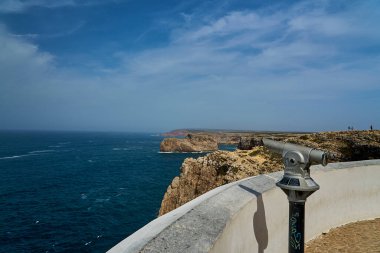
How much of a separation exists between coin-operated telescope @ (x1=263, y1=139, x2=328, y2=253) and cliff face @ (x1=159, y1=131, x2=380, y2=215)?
12713 mm

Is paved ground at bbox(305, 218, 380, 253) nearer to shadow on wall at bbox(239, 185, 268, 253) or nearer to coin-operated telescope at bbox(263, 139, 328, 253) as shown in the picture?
shadow on wall at bbox(239, 185, 268, 253)

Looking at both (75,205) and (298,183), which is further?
(75,205)

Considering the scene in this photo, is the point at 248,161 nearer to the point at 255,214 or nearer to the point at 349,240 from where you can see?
the point at 349,240

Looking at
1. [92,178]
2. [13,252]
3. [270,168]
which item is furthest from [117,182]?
[270,168]

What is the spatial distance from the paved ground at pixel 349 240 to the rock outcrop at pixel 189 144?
111561mm

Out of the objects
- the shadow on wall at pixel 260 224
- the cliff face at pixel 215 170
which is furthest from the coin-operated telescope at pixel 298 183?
the cliff face at pixel 215 170

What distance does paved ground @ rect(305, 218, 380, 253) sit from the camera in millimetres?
5734

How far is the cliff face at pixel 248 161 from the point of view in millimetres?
18734

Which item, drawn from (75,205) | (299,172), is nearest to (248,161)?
(299,172)

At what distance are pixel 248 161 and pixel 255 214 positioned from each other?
1947 centimetres

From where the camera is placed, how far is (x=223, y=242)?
2.84 m

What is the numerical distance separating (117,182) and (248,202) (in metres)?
55.4

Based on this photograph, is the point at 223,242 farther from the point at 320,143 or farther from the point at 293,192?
the point at 320,143

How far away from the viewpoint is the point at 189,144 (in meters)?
127
